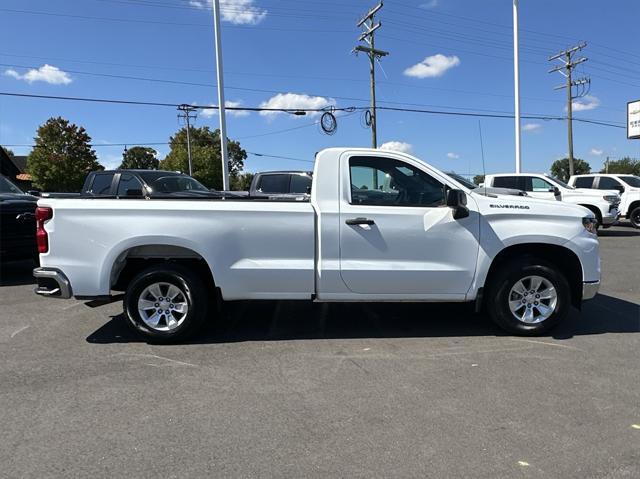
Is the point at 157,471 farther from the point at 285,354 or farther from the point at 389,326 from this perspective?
the point at 389,326

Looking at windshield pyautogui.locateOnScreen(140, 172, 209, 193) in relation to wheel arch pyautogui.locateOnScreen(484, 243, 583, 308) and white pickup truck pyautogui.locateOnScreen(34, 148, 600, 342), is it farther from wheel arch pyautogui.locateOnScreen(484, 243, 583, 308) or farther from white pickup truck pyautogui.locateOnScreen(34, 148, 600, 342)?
wheel arch pyautogui.locateOnScreen(484, 243, 583, 308)

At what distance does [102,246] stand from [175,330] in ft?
3.64

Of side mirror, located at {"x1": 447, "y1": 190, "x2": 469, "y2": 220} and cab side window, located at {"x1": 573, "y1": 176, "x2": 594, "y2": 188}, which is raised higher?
cab side window, located at {"x1": 573, "y1": 176, "x2": 594, "y2": 188}

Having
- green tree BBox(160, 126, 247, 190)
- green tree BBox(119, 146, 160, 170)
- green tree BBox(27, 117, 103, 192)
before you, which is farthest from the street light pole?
green tree BBox(119, 146, 160, 170)

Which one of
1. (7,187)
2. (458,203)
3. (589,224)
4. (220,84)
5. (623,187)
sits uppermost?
(220,84)

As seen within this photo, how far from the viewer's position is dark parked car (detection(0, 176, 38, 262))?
8531mm

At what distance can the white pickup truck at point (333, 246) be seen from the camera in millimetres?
5090

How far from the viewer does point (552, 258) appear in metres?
5.58

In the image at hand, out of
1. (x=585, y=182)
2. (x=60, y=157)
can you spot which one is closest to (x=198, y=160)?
(x=60, y=157)

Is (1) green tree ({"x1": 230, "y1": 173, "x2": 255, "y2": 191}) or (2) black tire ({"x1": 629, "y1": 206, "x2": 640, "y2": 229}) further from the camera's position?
(1) green tree ({"x1": 230, "y1": 173, "x2": 255, "y2": 191})

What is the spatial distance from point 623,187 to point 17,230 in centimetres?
1828

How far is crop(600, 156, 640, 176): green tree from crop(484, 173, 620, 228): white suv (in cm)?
10768

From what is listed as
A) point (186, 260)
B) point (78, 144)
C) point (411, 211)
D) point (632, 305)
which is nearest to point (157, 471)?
point (186, 260)

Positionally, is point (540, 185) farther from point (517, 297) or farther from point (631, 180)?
point (517, 297)
